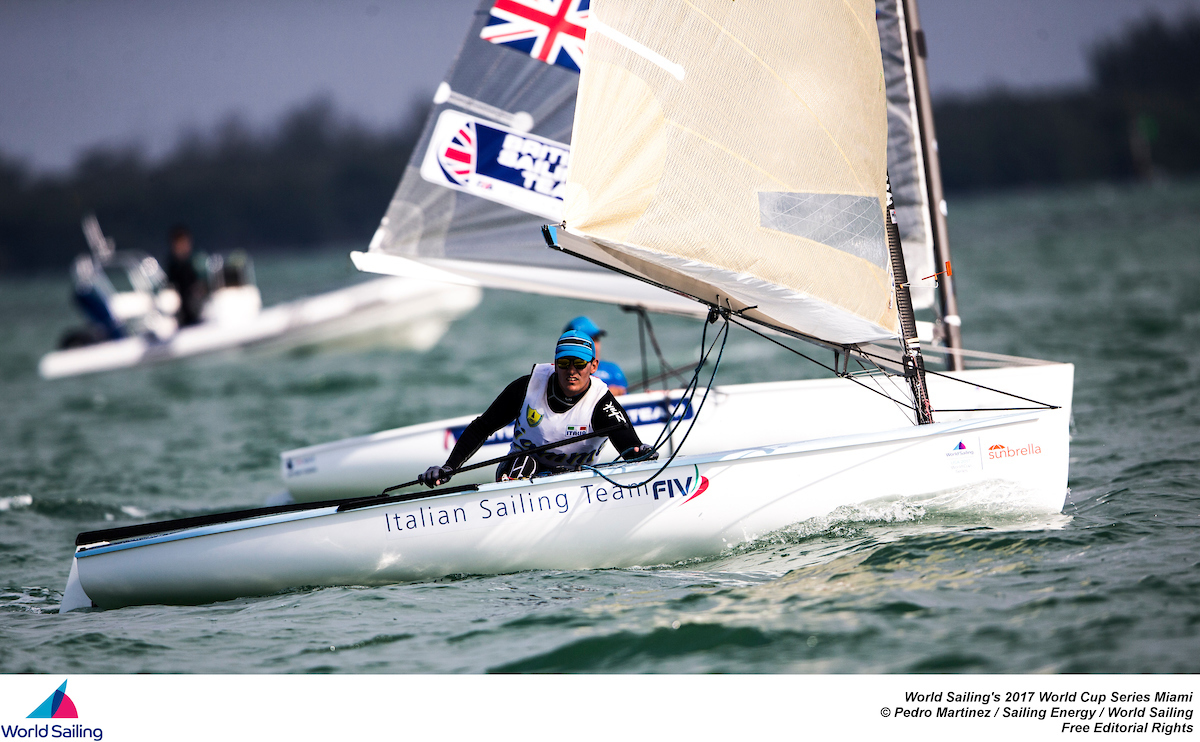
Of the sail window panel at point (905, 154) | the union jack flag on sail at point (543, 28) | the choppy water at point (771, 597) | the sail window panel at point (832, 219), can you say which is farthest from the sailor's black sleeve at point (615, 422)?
the union jack flag on sail at point (543, 28)

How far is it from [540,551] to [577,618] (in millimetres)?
519

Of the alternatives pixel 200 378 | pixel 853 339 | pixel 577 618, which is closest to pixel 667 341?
pixel 200 378

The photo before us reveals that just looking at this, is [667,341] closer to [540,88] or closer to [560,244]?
[540,88]

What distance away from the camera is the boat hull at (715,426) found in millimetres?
4770

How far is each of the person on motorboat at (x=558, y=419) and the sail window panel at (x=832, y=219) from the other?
0.80 m

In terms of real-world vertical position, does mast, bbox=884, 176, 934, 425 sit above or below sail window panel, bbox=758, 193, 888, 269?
below

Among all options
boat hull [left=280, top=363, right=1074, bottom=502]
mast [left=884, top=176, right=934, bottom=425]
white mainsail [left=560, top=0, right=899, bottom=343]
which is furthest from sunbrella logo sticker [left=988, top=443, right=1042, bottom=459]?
boat hull [left=280, top=363, right=1074, bottom=502]

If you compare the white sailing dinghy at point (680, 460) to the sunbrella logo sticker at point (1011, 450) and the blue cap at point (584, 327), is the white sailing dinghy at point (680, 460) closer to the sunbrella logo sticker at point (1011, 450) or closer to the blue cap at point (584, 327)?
the sunbrella logo sticker at point (1011, 450)

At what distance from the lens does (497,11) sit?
202 inches

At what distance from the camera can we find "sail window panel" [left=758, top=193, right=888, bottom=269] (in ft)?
12.2

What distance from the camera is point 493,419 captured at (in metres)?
3.89
